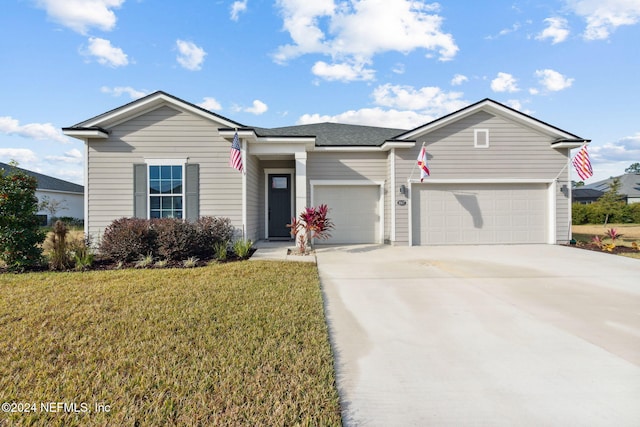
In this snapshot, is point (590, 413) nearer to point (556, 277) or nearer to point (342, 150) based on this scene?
point (556, 277)

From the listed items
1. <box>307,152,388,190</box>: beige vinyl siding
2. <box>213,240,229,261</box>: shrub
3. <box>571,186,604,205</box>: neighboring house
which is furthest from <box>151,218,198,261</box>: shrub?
<box>571,186,604,205</box>: neighboring house

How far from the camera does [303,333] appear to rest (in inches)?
129

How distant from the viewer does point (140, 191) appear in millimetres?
8797

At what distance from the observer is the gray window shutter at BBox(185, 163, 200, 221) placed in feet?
28.9

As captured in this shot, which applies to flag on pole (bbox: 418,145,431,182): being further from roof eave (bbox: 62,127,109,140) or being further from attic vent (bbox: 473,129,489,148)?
roof eave (bbox: 62,127,109,140)

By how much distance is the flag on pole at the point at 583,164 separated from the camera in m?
9.11

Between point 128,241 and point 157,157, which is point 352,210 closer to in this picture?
point 157,157

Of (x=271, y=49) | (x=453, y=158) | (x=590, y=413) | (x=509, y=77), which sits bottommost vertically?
(x=590, y=413)

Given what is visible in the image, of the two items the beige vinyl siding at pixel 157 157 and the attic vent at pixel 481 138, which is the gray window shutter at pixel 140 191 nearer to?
the beige vinyl siding at pixel 157 157

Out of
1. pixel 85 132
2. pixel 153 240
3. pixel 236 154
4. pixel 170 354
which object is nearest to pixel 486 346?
pixel 170 354

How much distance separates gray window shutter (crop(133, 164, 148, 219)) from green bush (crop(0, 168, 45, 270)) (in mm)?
2274

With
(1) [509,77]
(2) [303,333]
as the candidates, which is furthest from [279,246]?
(1) [509,77]

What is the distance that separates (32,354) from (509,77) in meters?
15.4

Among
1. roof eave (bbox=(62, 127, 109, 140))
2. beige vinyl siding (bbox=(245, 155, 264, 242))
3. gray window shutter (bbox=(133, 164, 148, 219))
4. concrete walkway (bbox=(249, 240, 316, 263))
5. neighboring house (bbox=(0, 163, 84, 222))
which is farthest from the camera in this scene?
neighboring house (bbox=(0, 163, 84, 222))
